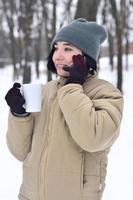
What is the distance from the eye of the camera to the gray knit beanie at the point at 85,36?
2.49m

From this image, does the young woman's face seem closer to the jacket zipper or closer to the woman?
the woman

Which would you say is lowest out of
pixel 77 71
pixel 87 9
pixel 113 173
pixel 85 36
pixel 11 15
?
pixel 11 15

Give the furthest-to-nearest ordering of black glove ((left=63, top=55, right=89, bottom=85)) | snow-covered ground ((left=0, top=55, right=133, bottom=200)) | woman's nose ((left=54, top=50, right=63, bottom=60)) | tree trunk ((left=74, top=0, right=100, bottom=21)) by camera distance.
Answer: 1. tree trunk ((left=74, top=0, right=100, bottom=21))
2. snow-covered ground ((left=0, top=55, right=133, bottom=200))
3. woman's nose ((left=54, top=50, right=63, bottom=60))
4. black glove ((left=63, top=55, right=89, bottom=85))

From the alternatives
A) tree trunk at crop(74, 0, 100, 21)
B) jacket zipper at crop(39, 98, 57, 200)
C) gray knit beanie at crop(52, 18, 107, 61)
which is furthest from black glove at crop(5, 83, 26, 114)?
tree trunk at crop(74, 0, 100, 21)

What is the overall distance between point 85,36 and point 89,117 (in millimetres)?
455

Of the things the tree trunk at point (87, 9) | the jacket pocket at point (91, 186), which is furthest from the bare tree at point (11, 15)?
the jacket pocket at point (91, 186)

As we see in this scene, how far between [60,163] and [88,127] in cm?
24

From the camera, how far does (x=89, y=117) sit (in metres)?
2.28

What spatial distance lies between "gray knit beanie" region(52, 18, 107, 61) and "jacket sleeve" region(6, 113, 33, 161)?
0.42 meters

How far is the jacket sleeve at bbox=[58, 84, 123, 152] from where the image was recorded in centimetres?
228

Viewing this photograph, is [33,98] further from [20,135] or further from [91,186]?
[91,186]

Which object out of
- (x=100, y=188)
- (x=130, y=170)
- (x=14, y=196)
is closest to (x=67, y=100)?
(x=100, y=188)

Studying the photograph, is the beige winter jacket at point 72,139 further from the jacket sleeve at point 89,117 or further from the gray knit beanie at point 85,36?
the gray knit beanie at point 85,36

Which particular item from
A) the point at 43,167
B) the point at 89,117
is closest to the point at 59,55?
the point at 89,117
